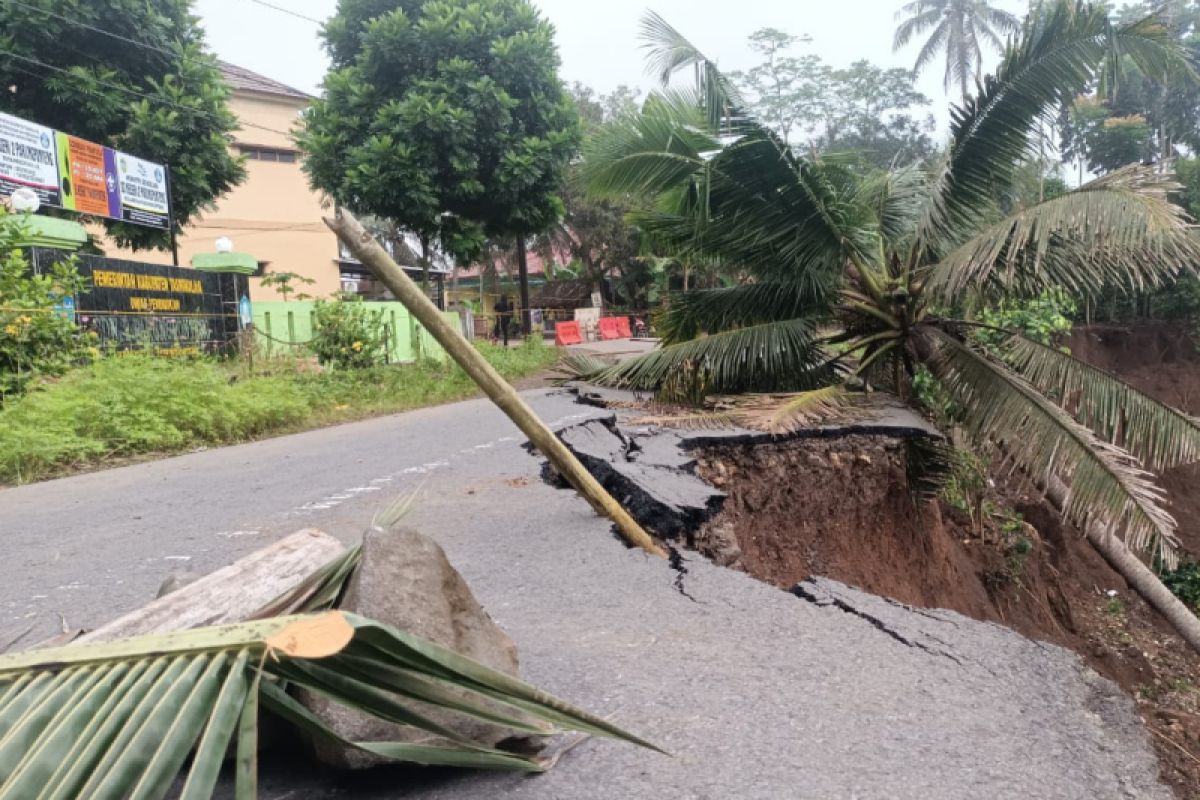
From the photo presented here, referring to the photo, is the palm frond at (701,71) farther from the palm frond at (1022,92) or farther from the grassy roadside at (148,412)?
the grassy roadside at (148,412)

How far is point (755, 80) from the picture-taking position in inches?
1559

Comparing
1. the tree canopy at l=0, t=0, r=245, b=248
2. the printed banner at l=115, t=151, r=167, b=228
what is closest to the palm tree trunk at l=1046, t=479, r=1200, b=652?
the printed banner at l=115, t=151, r=167, b=228

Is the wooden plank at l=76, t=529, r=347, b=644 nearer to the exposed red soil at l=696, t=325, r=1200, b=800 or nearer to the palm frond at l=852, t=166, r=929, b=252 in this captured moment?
the exposed red soil at l=696, t=325, r=1200, b=800

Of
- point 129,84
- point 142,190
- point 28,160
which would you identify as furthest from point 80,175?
point 129,84

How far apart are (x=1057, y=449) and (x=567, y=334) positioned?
19379 mm

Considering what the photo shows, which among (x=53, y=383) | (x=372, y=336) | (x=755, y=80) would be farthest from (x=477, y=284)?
(x=53, y=383)

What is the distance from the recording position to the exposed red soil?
4.33m

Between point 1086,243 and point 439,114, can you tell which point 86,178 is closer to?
point 439,114

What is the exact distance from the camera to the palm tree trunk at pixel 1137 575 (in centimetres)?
529

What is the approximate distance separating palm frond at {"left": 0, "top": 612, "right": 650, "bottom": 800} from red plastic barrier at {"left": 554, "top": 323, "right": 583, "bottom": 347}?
21.9m

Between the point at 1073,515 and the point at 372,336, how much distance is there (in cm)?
987

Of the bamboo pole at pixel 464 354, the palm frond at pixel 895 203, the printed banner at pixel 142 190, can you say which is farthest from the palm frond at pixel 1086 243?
the printed banner at pixel 142 190

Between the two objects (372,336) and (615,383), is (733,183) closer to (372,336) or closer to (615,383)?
(615,383)

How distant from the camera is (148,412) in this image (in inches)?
286
